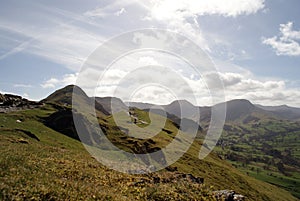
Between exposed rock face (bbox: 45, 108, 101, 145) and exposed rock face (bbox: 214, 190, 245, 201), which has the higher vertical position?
exposed rock face (bbox: 45, 108, 101, 145)

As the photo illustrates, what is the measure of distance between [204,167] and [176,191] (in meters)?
94.0

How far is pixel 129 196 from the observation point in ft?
73.0

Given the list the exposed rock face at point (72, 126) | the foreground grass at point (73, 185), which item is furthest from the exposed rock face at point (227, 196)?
the exposed rock face at point (72, 126)

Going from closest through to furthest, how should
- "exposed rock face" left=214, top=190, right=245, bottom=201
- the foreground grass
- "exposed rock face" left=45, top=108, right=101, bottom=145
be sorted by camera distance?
the foreground grass
"exposed rock face" left=214, top=190, right=245, bottom=201
"exposed rock face" left=45, top=108, right=101, bottom=145

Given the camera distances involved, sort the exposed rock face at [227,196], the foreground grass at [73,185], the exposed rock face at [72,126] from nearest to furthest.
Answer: the foreground grass at [73,185]
the exposed rock face at [227,196]
the exposed rock face at [72,126]

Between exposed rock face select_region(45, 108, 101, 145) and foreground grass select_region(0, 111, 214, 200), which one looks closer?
foreground grass select_region(0, 111, 214, 200)

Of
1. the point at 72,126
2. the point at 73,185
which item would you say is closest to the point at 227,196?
the point at 73,185

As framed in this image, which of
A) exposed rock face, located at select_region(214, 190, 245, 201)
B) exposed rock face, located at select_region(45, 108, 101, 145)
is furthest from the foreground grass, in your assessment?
exposed rock face, located at select_region(45, 108, 101, 145)

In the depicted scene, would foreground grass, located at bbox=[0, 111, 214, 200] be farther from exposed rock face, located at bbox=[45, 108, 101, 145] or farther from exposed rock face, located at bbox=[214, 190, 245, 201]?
exposed rock face, located at bbox=[45, 108, 101, 145]

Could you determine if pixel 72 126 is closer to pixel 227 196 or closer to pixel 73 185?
pixel 73 185

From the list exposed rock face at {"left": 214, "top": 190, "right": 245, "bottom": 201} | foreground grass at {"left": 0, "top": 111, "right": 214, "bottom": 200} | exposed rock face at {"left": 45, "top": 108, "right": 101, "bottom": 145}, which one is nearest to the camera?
foreground grass at {"left": 0, "top": 111, "right": 214, "bottom": 200}

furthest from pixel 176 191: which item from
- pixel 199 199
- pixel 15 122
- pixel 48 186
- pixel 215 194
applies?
pixel 15 122

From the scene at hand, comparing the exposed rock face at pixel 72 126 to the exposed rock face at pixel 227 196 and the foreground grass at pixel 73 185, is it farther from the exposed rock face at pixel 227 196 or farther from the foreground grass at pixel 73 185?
the exposed rock face at pixel 227 196

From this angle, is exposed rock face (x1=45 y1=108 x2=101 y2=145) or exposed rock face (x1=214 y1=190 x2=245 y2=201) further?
exposed rock face (x1=45 y1=108 x2=101 y2=145)
